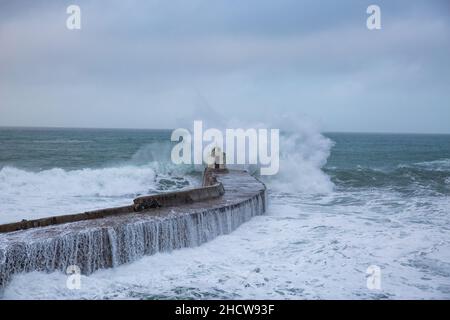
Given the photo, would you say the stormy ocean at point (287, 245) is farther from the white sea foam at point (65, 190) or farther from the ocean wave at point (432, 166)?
the ocean wave at point (432, 166)

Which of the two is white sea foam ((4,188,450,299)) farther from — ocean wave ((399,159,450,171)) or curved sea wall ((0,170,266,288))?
ocean wave ((399,159,450,171))

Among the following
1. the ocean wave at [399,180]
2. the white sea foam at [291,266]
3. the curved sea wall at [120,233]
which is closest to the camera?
the white sea foam at [291,266]

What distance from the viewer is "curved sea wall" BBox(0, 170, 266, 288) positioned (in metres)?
6.95

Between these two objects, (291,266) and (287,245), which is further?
(287,245)

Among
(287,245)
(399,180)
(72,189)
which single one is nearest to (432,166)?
(399,180)

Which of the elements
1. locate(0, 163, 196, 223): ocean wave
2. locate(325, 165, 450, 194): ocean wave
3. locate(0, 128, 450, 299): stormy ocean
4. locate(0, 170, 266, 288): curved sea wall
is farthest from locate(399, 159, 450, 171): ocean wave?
locate(0, 170, 266, 288): curved sea wall

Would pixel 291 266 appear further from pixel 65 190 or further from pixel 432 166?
pixel 432 166

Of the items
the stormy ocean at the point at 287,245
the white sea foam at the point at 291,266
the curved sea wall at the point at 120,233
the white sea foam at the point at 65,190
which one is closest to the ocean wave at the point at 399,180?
the stormy ocean at the point at 287,245

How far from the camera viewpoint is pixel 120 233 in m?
8.01

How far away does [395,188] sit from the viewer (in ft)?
63.1

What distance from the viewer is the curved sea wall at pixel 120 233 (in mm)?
6953
